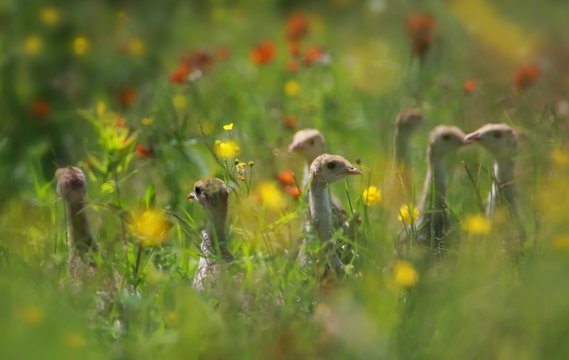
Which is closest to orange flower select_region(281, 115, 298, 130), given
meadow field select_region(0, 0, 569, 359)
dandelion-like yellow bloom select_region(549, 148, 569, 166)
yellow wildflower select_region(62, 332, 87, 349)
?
meadow field select_region(0, 0, 569, 359)

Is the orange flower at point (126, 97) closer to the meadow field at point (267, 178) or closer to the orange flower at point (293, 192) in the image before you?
the meadow field at point (267, 178)

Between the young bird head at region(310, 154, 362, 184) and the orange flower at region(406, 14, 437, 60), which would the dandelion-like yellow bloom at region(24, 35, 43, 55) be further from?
the young bird head at region(310, 154, 362, 184)

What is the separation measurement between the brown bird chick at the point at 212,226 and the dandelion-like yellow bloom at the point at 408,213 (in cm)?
72

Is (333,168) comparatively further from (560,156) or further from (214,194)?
(560,156)

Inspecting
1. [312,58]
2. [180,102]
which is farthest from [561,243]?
[180,102]

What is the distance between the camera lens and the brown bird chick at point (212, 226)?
14.8 feet

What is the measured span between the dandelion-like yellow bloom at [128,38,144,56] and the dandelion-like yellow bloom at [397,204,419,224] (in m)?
4.22

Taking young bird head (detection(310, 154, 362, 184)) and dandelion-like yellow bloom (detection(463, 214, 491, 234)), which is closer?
dandelion-like yellow bloom (detection(463, 214, 491, 234))

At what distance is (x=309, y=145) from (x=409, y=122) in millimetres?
740

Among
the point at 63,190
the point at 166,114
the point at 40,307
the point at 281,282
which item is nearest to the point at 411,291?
the point at 281,282

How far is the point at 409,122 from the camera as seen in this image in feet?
20.2

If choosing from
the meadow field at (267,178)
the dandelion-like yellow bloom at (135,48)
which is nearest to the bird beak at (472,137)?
the meadow field at (267,178)

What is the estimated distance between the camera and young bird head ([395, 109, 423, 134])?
6.16 meters

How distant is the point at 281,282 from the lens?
4.20 metres
